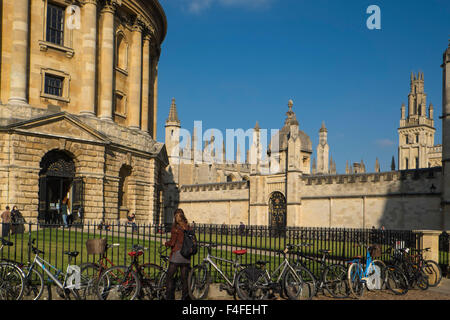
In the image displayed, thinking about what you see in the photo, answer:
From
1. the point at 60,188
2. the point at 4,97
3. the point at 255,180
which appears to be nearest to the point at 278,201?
the point at 255,180

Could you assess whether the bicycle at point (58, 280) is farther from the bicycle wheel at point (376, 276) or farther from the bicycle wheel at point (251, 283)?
the bicycle wheel at point (376, 276)

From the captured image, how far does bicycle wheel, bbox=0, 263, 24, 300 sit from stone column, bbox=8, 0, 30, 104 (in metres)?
18.4

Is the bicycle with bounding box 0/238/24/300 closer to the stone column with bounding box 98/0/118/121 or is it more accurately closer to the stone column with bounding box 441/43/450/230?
the stone column with bounding box 98/0/118/121

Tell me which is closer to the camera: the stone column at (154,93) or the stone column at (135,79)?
the stone column at (135,79)

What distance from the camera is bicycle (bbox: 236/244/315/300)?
10.7 metres

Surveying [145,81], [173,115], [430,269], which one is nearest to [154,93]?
[145,81]

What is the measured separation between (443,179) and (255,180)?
Result: 57.7ft

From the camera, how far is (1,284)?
976cm

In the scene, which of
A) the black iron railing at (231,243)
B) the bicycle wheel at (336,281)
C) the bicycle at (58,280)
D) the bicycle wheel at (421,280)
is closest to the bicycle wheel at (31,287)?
the bicycle at (58,280)

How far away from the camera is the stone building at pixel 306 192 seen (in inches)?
1336

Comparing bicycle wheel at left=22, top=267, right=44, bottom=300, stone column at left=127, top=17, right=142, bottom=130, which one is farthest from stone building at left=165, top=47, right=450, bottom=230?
bicycle wheel at left=22, top=267, right=44, bottom=300

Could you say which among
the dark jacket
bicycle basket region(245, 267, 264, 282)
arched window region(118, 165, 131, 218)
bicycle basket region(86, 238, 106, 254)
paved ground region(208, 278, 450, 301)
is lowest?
paved ground region(208, 278, 450, 301)

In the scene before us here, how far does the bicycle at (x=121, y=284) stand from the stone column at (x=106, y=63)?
2132cm
